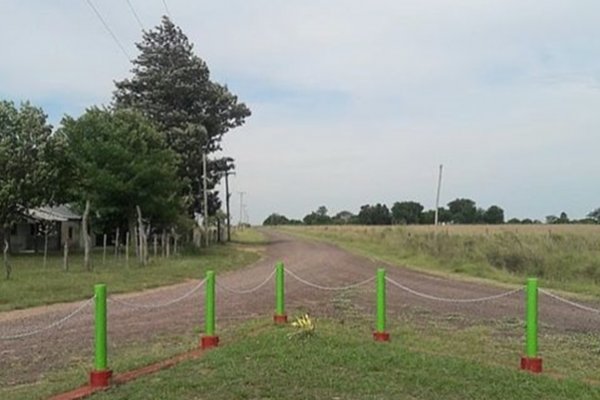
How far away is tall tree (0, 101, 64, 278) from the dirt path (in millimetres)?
17517

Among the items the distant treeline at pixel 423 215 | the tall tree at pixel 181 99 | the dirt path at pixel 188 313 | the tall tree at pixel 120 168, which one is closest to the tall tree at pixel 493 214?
the distant treeline at pixel 423 215

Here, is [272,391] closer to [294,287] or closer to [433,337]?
[433,337]

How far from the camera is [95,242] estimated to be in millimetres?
51000

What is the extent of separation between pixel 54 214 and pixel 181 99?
36.5 feet

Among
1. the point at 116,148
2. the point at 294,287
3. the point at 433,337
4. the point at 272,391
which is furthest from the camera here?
the point at 116,148

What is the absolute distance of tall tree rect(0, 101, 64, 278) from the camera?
36.0 metres

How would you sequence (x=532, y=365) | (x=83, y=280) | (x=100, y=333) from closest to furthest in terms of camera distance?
(x=100, y=333), (x=532, y=365), (x=83, y=280)

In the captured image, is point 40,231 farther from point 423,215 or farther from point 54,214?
point 423,215

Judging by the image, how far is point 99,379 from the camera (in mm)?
7320

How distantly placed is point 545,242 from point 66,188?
2404cm

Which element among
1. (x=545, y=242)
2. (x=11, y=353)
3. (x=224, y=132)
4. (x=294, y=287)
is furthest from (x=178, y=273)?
(x=224, y=132)

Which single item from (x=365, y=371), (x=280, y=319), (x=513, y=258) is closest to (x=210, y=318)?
(x=280, y=319)

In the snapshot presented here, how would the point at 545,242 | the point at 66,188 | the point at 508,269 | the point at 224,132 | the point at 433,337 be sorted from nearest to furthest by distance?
the point at 433,337 < the point at 508,269 < the point at 545,242 < the point at 66,188 < the point at 224,132

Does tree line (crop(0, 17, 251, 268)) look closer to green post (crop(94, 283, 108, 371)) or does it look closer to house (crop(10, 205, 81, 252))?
house (crop(10, 205, 81, 252))
